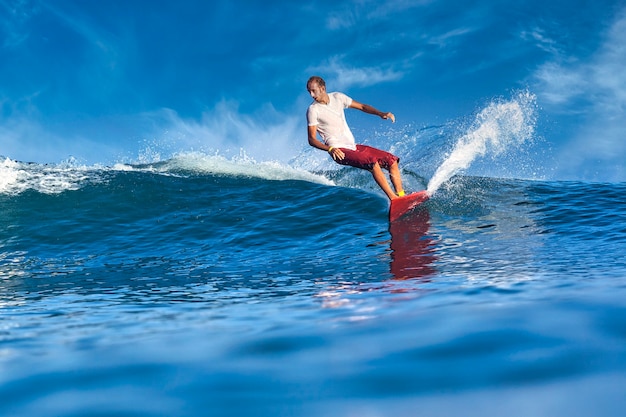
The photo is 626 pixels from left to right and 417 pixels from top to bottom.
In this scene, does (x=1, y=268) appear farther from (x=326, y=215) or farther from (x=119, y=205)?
(x=326, y=215)

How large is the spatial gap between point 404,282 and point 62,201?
941 cm

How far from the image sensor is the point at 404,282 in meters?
3.40

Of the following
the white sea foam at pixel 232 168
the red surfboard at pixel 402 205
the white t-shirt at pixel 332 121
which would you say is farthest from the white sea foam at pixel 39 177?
the red surfboard at pixel 402 205

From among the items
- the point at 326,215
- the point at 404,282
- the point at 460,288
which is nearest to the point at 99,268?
the point at 326,215

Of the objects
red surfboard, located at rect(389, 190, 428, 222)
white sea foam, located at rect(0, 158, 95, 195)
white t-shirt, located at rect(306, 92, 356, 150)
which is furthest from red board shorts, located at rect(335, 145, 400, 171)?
white sea foam, located at rect(0, 158, 95, 195)

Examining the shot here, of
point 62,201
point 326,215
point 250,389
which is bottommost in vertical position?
point 250,389

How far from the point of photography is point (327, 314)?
2.15 m

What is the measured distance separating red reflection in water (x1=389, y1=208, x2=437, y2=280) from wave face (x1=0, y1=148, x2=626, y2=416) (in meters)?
0.04

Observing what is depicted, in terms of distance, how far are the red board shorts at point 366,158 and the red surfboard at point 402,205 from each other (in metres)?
0.57

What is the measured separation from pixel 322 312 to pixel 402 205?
20.1ft

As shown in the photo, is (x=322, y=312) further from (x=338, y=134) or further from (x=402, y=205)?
(x=402, y=205)

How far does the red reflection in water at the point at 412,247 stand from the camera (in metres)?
4.10

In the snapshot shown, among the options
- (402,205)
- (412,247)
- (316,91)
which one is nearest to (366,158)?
(402,205)

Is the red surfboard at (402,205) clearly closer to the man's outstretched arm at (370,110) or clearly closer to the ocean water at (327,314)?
the ocean water at (327,314)
